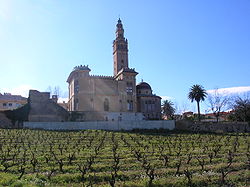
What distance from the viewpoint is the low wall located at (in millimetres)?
41219

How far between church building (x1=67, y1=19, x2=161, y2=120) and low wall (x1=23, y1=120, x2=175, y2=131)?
1082cm

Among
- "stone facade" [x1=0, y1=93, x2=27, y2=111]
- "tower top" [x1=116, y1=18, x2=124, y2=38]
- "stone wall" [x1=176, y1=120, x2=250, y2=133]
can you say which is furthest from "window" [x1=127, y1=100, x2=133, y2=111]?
"stone facade" [x1=0, y1=93, x2=27, y2=111]

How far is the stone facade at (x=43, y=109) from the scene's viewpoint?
48125mm

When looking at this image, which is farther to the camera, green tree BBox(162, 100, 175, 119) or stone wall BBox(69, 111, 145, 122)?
green tree BBox(162, 100, 175, 119)

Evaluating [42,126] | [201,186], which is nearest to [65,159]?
[201,186]

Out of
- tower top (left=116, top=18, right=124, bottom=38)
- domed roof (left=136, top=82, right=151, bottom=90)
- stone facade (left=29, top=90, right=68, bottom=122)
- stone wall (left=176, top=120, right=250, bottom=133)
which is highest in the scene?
tower top (left=116, top=18, right=124, bottom=38)

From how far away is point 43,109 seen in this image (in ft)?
161

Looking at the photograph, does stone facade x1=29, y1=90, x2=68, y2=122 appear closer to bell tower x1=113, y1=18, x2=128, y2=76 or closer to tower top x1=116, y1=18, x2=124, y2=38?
bell tower x1=113, y1=18, x2=128, y2=76

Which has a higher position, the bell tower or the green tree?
the bell tower

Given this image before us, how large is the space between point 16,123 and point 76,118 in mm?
10207

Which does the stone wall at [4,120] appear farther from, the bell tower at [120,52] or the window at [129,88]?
the bell tower at [120,52]

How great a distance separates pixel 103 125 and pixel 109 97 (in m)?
14.6

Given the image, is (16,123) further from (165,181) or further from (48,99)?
(165,181)

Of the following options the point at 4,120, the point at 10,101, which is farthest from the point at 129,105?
the point at 10,101
